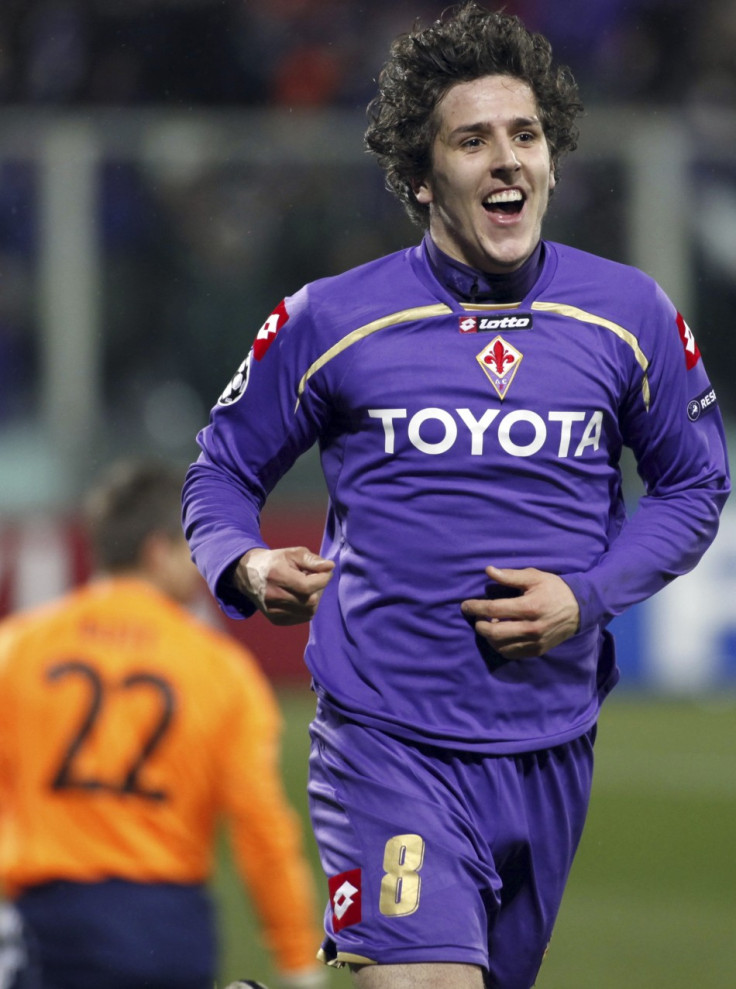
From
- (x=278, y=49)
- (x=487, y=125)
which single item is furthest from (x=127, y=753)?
(x=278, y=49)

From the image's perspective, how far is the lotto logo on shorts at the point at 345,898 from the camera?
111 inches

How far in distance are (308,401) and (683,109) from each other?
29.6 ft

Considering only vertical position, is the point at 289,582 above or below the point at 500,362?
below

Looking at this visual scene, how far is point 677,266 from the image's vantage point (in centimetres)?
988

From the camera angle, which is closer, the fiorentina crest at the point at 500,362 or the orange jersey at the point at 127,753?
the fiorentina crest at the point at 500,362

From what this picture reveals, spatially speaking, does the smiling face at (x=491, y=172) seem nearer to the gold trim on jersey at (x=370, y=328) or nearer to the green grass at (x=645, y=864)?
the gold trim on jersey at (x=370, y=328)

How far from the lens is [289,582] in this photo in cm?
260

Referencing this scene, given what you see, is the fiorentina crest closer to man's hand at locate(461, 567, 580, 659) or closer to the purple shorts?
man's hand at locate(461, 567, 580, 659)

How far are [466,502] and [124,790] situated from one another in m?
1.19

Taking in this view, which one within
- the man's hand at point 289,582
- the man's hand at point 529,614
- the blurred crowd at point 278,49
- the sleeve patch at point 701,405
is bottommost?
the man's hand at point 529,614

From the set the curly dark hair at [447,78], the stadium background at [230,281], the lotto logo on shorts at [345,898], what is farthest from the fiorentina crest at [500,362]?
the stadium background at [230,281]

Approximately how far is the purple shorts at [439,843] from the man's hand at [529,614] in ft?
0.77

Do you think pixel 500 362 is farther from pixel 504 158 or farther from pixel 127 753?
pixel 127 753

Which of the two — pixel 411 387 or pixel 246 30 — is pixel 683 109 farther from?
pixel 411 387
